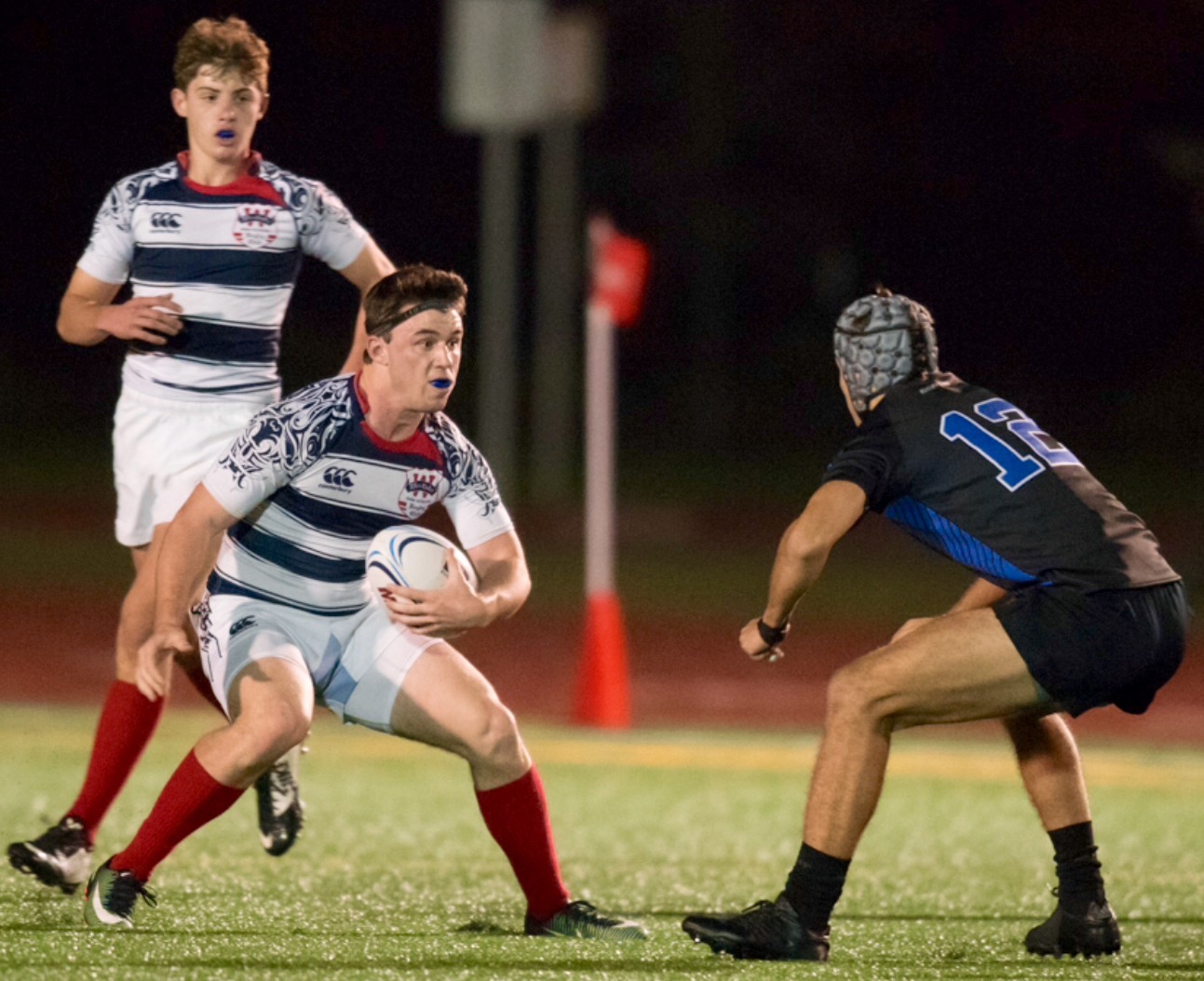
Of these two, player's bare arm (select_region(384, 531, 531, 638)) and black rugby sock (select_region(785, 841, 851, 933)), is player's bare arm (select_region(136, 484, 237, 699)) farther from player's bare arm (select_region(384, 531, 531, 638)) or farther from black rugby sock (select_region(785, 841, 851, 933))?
black rugby sock (select_region(785, 841, 851, 933))

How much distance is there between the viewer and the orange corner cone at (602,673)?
10.5 meters

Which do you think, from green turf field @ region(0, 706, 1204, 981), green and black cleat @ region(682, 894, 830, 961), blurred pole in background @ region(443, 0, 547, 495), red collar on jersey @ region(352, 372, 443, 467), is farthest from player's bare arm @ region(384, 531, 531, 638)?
blurred pole in background @ region(443, 0, 547, 495)

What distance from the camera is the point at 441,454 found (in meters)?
5.30

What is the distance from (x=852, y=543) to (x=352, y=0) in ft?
78.2

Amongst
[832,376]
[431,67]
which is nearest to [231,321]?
[832,376]

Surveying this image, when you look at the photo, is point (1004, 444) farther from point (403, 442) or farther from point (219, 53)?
point (219, 53)

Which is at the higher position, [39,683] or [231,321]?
[231,321]

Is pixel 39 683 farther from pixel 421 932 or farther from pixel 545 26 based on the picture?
pixel 545 26

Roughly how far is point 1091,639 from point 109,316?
286 cm

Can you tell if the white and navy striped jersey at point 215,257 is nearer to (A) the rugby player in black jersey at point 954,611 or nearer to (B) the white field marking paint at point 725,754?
(A) the rugby player in black jersey at point 954,611

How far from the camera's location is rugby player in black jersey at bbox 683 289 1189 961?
4.96 m

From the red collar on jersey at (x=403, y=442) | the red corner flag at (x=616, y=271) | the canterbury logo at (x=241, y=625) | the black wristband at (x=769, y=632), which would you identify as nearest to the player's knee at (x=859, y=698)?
the black wristband at (x=769, y=632)

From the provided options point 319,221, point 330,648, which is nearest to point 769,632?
point 330,648

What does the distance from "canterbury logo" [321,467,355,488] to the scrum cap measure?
125 cm
